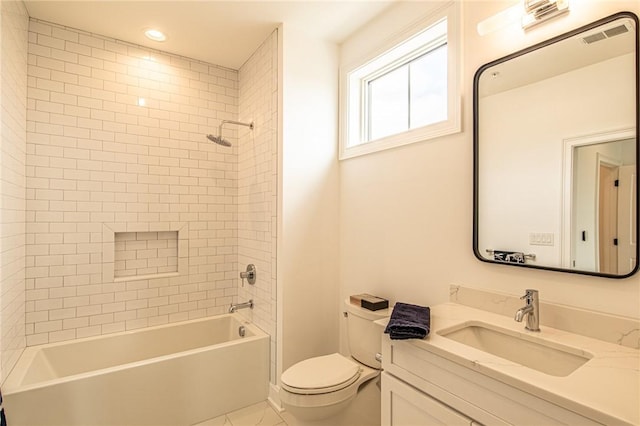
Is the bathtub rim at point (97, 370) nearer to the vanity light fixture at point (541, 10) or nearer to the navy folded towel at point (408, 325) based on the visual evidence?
the navy folded towel at point (408, 325)

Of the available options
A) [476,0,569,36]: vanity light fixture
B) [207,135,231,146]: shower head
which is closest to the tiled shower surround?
[207,135,231,146]: shower head

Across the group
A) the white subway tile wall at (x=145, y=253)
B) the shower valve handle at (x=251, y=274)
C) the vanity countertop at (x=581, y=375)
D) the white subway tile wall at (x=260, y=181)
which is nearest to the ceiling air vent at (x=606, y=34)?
the vanity countertop at (x=581, y=375)

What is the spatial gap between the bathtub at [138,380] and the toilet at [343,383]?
0.67m

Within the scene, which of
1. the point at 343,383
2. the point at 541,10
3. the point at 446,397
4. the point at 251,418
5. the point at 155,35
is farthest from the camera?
the point at 155,35

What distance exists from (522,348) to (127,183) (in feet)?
9.01

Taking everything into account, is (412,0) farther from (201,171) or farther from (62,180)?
(62,180)

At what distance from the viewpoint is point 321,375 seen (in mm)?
1817

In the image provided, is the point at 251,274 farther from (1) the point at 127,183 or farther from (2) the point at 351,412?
(2) the point at 351,412

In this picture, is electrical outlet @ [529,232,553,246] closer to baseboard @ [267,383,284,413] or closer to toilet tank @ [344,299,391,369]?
toilet tank @ [344,299,391,369]

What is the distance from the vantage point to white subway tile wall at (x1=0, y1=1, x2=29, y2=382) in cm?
181

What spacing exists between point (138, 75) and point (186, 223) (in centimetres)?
123

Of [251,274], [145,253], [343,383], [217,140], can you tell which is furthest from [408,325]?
[145,253]

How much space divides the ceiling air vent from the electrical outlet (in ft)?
2.51

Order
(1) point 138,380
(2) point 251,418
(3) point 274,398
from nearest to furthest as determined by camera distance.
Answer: (1) point 138,380 → (2) point 251,418 → (3) point 274,398
